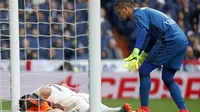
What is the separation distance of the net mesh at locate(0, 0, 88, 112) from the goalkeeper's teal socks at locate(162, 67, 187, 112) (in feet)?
3.23

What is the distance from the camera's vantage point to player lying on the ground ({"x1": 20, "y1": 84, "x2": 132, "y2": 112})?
265 inches

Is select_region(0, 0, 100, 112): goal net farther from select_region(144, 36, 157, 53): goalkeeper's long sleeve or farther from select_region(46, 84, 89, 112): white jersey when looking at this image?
select_region(144, 36, 157, 53): goalkeeper's long sleeve

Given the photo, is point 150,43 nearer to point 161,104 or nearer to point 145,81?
point 145,81

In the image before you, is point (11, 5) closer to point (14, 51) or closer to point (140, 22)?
point (14, 51)

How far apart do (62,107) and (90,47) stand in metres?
1.82

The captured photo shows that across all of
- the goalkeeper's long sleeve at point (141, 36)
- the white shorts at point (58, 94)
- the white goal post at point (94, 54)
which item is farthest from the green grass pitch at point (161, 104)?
the white goal post at point (94, 54)

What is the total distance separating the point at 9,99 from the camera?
276 inches

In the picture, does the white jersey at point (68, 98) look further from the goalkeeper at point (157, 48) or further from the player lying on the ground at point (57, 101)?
the goalkeeper at point (157, 48)

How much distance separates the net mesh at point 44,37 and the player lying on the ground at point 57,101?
0.25m

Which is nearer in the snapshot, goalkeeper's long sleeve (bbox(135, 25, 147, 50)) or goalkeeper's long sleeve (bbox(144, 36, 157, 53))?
goalkeeper's long sleeve (bbox(135, 25, 147, 50))

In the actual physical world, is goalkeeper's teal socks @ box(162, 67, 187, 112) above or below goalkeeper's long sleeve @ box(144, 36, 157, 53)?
below

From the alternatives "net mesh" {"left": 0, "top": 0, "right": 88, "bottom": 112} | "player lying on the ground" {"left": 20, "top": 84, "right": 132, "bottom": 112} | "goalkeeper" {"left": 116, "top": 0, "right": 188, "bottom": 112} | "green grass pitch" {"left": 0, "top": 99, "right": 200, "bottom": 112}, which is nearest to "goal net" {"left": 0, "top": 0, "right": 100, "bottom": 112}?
"net mesh" {"left": 0, "top": 0, "right": 88, "bottom": 112}

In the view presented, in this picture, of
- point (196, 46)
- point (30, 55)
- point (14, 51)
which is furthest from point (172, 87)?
point (196, 46)

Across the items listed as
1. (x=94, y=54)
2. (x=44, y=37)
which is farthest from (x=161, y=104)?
(x=94, y=54)
